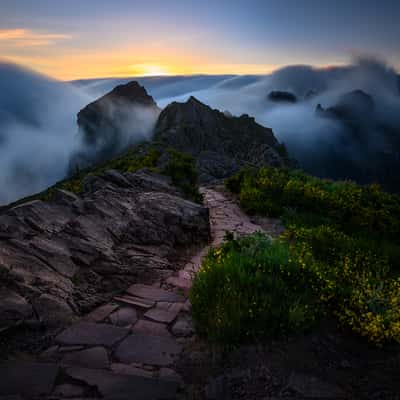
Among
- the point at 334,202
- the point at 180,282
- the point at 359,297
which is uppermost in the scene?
the point at 359,297

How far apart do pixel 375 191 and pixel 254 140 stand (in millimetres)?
64545

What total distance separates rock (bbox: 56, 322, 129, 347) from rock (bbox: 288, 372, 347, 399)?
1.85 m

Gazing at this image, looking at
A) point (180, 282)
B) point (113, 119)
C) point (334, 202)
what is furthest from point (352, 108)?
point (180, 282)

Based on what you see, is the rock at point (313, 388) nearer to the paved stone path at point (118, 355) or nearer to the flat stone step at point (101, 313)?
the paved stone path at point (118, 355)

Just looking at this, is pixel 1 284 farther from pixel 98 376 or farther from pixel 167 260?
pixel 167 260

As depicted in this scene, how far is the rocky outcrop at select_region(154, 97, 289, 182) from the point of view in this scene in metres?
52.2

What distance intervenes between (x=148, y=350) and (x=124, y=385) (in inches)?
24.3

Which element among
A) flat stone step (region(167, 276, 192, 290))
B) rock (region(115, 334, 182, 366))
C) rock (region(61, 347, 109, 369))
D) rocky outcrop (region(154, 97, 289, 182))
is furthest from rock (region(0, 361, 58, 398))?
rocky outcrop (region(154, 97, 289, 182))

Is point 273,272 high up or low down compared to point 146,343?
up

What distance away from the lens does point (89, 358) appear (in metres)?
3.46

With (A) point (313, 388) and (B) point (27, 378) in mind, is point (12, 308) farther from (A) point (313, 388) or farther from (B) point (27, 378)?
(A) point (313, 388)

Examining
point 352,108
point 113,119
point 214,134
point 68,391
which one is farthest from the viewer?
point 352,108

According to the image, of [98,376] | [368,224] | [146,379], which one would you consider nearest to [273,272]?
[146,379]

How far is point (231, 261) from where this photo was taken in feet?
14.8
